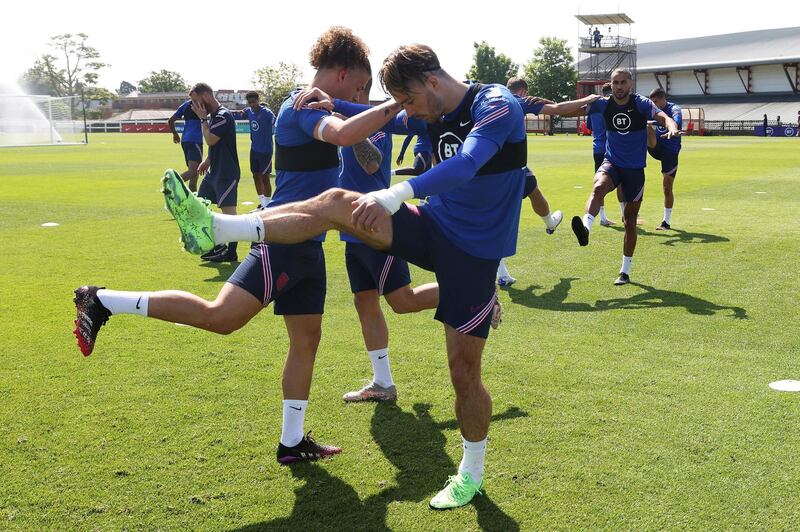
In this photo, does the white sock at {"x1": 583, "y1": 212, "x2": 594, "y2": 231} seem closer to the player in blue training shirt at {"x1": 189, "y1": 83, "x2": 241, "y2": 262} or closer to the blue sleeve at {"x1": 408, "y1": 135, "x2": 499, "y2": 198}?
the player in blue training shirt at {"x1": 189, "y1": 83, "x2": 241, "y2": 262}

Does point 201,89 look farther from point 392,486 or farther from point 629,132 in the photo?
point 392,486

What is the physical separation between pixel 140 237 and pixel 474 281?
10336mm

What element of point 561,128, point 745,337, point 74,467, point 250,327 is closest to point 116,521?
point 74,467

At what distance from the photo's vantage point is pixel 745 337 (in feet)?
23.3

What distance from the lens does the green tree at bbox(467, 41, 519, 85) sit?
120 m

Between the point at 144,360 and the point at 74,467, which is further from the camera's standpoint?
the point at 144,360

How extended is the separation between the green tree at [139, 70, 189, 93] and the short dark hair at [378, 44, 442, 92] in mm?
158010

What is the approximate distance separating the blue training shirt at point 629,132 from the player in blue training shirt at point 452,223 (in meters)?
6.62

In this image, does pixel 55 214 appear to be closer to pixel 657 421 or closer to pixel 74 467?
pixel 74 467

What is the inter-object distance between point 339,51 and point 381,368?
2.30m

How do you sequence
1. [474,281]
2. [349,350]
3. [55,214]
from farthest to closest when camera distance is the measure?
[55,214]
[349,350]
[474,281]

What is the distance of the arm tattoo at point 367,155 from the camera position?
17.6ft

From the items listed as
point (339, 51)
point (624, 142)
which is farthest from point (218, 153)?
point (339, 51)

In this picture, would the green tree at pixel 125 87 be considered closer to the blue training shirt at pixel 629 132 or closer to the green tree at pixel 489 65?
the green tree at pixel 489 65
